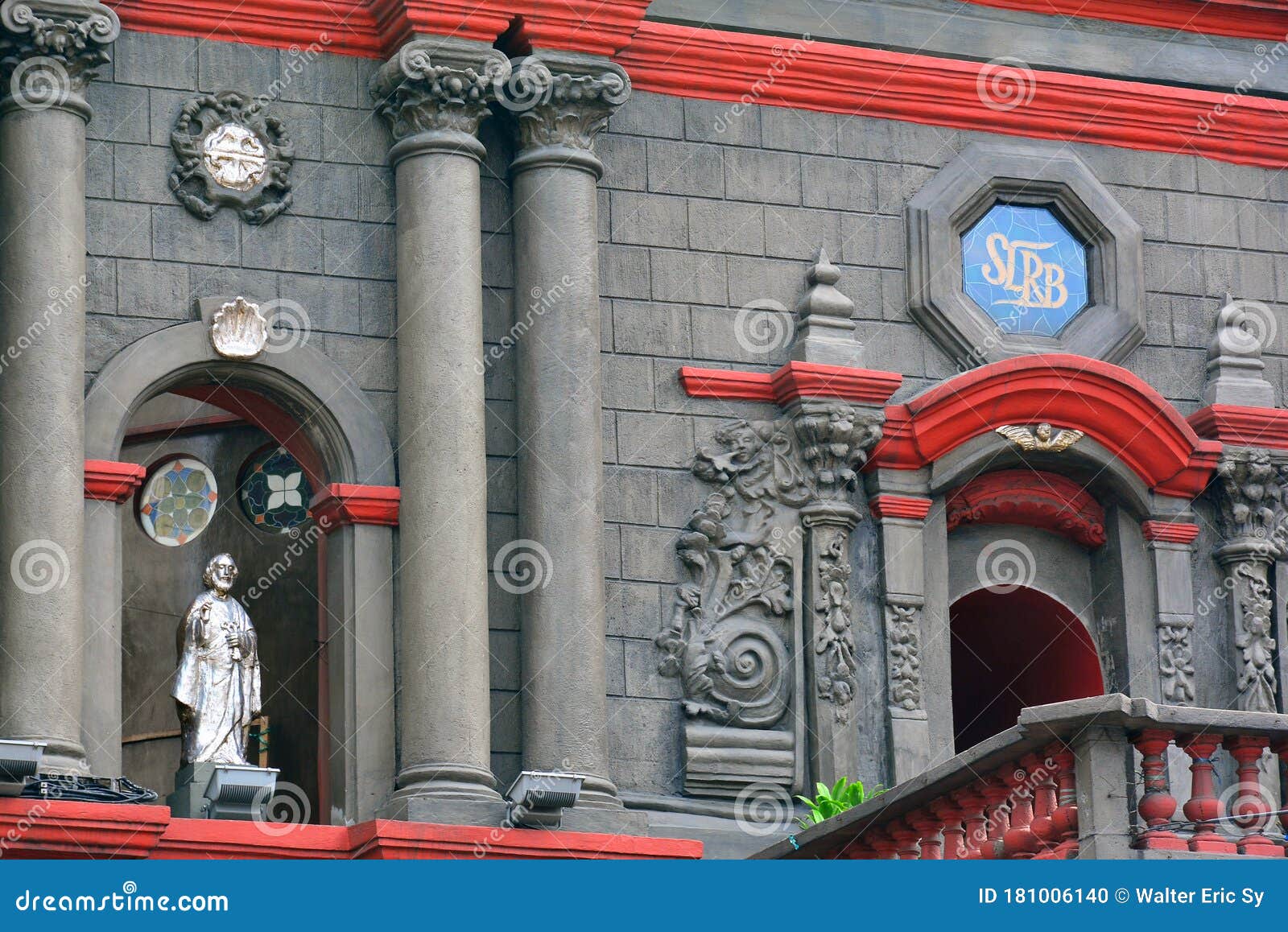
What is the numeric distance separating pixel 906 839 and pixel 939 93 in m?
6.76

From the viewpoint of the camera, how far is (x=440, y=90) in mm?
21500

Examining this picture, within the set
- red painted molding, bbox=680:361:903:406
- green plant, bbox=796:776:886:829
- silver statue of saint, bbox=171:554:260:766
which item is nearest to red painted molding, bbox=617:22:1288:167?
red painted molding, bbox=680:361:903:406

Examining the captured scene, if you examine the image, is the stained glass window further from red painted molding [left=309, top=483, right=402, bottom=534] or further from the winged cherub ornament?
red painted molding [left=309, top=483, right=402, bottom=534]

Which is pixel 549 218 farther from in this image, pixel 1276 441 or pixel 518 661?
pixel 1276 441

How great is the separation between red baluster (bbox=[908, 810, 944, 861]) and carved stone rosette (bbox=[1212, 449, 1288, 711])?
4895mm

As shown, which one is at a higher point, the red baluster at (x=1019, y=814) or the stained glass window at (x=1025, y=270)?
the stained glass window at (x=1025, y=270)

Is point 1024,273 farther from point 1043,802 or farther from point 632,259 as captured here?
point 1043,802

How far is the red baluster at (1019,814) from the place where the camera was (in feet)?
57.6

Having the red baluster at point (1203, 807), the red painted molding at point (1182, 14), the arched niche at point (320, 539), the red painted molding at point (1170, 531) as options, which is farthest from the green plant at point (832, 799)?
the red painted molding at point (1182, 14)

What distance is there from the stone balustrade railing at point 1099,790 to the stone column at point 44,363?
5.36 m

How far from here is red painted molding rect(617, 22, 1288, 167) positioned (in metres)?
22.7

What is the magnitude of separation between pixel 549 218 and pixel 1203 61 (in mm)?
5753

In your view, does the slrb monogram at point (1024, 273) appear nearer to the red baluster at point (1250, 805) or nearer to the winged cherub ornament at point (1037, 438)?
the winged cherub ornament at point (1037, 438)

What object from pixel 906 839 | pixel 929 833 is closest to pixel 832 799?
pixel 906 839
